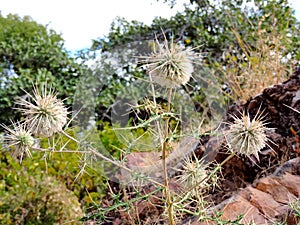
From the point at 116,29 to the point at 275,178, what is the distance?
22.2 feet

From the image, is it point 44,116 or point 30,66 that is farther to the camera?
point 30,66

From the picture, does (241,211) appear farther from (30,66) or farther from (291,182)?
(30,66)

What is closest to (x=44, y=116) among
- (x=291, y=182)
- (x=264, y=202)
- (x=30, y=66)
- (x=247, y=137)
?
(x=247, y=137)

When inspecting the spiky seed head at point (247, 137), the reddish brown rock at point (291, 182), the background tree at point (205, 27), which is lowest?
the reddish brown rock at point (291, 182)

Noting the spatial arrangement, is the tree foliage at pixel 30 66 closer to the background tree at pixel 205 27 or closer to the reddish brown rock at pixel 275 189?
the background tree at pixel 205 27

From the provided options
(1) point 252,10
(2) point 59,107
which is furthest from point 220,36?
(2) point 59,107

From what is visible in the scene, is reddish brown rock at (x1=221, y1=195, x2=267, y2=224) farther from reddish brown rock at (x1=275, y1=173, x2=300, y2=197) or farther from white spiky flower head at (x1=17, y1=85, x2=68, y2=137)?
white spiky flower head at (x1=17, y1=85, x2=68, y2=137)

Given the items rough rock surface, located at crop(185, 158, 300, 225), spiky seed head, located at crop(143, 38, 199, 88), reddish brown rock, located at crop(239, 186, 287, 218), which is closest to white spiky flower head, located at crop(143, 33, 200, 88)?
spiky seed head, located at crop(143, 38, 199, 88)

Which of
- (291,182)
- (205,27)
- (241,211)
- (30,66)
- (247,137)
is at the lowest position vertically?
(241,211)

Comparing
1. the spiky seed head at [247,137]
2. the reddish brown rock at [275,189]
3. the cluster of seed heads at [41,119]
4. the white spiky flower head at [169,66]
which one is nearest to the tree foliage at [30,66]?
the reddish brown rock at [275,189]

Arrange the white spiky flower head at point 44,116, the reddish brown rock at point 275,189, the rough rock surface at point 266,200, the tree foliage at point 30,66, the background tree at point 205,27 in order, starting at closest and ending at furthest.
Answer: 1. the white spiky flower head at point 44,116
2. the rough rock surface at point 266,200
3. the reddish brown rock at point 275,189
4. the tree foliage at point 30,66
5. the background tree at point 205,27

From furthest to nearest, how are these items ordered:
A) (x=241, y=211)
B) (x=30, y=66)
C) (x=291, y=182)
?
(x=30, y=66)
(x=291, y=182)
(x=241, y=211)

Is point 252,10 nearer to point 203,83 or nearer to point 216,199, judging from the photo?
point 203,83

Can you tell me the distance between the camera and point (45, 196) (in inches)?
179
